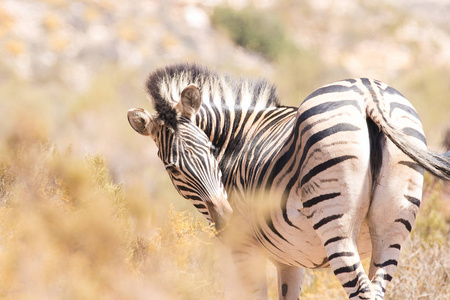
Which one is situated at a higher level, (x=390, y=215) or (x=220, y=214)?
(x=220, y=214)

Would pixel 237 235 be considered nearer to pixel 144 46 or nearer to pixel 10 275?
pixel 10 275

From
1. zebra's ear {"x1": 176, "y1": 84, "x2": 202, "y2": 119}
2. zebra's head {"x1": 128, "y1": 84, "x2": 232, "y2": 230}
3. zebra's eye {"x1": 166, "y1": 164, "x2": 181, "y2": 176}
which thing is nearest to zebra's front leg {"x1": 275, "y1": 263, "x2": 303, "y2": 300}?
zebra's head {"x1": 128, "y1": 84, "x2": 232, "y2": 230}

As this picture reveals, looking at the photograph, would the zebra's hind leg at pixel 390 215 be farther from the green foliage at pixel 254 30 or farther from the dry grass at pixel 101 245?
the green foliage at pixel 254 30

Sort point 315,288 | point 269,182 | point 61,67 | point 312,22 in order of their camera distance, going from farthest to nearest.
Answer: point 312,22, point 61,67, point 315,288, point 269,182

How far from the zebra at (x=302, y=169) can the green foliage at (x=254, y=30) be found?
2369 cm

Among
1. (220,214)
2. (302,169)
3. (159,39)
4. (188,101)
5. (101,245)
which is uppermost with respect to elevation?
(159,39)

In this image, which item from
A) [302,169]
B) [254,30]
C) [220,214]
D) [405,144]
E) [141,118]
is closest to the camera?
[405,144]

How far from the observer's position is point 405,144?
11.5 feet

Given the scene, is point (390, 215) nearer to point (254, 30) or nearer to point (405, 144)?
point (405, 144)

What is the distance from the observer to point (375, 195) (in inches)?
141

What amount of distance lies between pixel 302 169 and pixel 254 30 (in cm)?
2756

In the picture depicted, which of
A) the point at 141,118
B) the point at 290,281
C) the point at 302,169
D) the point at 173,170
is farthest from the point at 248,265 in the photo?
the point at 141,118

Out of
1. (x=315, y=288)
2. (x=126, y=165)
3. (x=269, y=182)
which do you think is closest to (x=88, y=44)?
(x=126, y=165)

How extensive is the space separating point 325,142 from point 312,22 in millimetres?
36955
